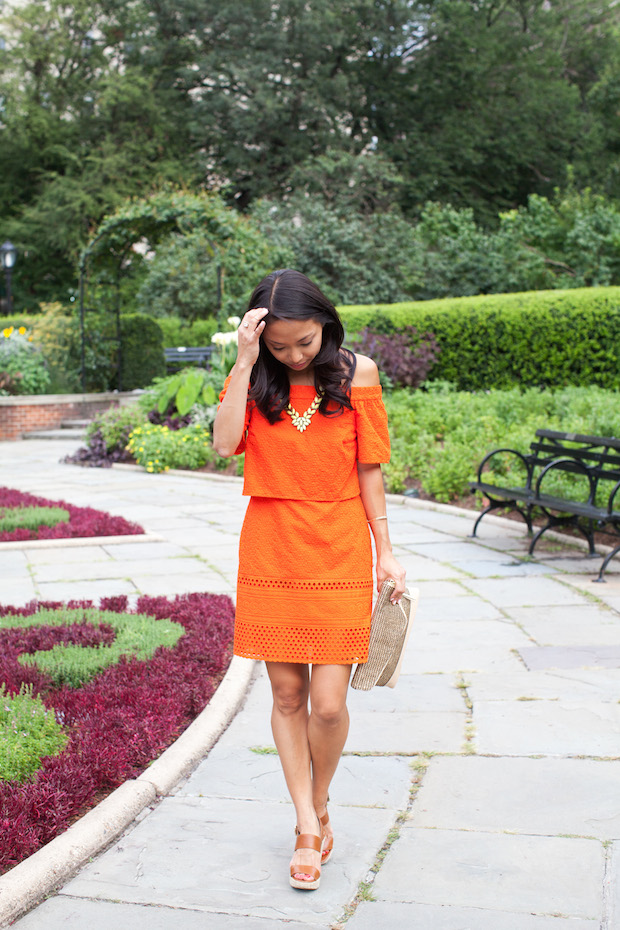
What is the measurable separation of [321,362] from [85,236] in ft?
87.8

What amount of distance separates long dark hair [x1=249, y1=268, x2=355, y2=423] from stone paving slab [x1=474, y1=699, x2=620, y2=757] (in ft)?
5.06

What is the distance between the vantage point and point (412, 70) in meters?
28.1

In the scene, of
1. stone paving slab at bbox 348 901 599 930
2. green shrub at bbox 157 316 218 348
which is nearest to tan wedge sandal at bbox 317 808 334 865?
stone paving slab at bbox 348 901 599 930

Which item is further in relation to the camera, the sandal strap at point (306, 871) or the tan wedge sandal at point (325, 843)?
the tan wedge sandal at point (325, 843)

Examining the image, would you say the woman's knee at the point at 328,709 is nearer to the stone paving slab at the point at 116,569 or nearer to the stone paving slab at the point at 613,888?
the stone paving slab at the point at 613,888

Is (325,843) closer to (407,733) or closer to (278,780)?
(278,780)

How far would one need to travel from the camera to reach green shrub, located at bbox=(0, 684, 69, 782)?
9.28 feet

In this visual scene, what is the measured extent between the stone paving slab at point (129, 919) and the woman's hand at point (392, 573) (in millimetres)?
831

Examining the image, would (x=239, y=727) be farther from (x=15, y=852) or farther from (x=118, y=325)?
(x=118, y=325)

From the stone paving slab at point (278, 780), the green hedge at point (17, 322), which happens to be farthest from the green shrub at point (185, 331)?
the stone paving slab at point (278, 780)

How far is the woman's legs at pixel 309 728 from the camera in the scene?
241 cm

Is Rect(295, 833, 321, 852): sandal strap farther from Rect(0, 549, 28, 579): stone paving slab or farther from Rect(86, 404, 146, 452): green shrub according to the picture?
Rect(86, 404, 146, 452): green shrub

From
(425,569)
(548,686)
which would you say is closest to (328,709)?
(548,686)

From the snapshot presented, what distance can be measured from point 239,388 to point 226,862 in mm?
1285
